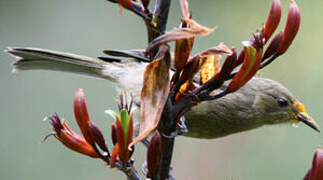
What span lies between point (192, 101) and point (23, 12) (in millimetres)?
2829

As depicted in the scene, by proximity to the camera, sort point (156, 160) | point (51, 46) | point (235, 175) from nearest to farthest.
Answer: point (156, 160) → point (235, 175) → point (51, 46)

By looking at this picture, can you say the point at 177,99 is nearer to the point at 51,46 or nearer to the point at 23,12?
the point at 51,46

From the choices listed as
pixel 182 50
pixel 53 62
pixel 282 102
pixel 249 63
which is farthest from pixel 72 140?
pixel 282 102

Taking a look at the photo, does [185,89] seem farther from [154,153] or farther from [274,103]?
[274,103]

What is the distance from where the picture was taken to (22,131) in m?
3.48

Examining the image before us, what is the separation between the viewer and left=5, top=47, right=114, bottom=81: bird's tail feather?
237 centimetres

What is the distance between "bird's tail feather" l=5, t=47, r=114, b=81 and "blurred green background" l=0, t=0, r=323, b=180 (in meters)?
0.37

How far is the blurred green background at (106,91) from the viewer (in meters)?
3.25

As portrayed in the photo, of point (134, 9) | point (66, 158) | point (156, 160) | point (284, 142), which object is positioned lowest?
point (66, 158)

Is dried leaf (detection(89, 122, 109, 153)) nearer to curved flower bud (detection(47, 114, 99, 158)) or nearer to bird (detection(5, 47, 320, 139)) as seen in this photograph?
curved flower bud (detection(47, 114, 99, 158))

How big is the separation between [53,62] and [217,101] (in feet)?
3.07

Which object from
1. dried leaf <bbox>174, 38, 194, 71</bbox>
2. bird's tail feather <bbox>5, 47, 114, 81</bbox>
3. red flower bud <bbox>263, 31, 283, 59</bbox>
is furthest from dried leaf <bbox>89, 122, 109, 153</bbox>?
bird's tail feather <bbox>5, 47, 114, 81</bbox>

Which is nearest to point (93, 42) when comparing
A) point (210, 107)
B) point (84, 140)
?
point (210, 107)

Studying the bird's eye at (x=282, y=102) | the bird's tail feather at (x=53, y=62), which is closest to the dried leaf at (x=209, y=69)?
the bird's tail feather at (x=53, y=62)
